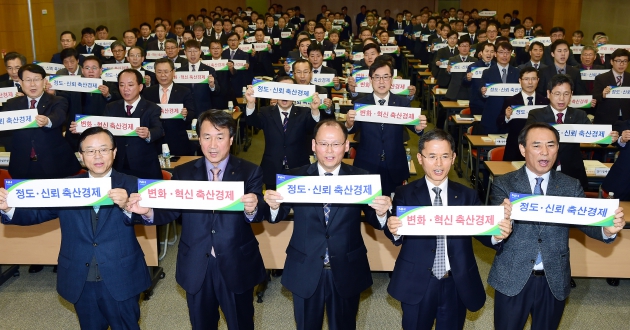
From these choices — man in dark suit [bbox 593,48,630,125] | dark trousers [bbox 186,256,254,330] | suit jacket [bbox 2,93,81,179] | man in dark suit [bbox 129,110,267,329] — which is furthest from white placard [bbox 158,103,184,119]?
man in dark suit [bbox 593,48,630,125]

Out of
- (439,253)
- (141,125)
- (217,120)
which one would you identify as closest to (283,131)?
(141,125)

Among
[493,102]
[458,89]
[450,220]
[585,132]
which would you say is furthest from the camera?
[458,89]

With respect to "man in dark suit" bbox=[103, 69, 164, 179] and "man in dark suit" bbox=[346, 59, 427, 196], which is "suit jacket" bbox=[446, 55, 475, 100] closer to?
"man in dark suit" bbox=[346, 59, 427, 196]

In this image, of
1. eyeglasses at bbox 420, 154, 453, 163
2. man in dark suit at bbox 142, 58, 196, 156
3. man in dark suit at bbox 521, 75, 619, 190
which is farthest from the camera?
man in dark suit at bbox 142, 58, 196, 156

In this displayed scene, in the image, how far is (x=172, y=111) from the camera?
670 centimetres

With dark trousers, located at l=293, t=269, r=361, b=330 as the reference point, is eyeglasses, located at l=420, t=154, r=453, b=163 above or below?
above

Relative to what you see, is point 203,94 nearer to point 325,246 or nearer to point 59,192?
point 59,192

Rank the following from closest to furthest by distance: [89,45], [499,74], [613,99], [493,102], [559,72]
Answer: [493,102]
[613,99]
[499,74]
[559,72]
[89,45]

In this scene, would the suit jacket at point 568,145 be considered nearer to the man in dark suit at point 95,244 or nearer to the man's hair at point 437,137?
the man's hair at point 437,137

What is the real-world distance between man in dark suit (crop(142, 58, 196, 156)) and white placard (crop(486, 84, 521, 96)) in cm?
362

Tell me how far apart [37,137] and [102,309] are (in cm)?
296

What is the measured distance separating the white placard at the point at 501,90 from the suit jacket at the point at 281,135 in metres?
2.70

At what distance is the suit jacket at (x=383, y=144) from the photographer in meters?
5.75

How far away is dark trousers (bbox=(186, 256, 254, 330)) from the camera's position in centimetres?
370
